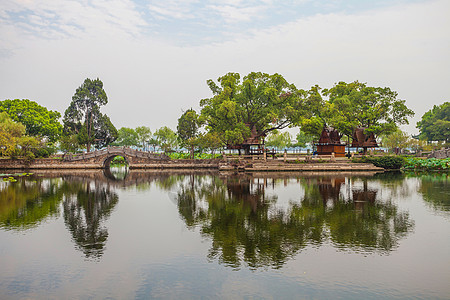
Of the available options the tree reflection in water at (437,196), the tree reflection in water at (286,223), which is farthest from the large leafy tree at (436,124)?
the tree reflection in water at (286,223)

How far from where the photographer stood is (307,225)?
15.7 m

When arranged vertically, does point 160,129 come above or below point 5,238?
above

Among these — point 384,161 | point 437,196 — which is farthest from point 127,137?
point 437,196

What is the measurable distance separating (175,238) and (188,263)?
10.0 feet

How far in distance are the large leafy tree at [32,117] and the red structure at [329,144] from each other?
50.7 meters

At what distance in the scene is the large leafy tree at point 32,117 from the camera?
63.6 meters

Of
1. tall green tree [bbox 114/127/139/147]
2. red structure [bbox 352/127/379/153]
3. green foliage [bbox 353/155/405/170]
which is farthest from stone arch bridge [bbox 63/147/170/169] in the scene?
tall green tree [bbox 114/127/139/147]

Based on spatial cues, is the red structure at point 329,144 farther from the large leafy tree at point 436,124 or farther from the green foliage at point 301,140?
the green foliage at point 301,140

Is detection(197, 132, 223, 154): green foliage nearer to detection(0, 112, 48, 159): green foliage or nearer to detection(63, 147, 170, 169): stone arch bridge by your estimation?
detection(63, 147, 170, 169): stone arch bridge

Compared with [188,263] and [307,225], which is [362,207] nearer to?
[307,225]

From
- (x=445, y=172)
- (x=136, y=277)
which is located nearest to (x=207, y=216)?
(x=136, y=277)

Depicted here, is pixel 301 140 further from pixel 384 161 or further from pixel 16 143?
pixel 16 143

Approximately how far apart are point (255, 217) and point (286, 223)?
1.98m

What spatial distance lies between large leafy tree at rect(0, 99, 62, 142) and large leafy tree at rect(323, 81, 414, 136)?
51963 millimetres
